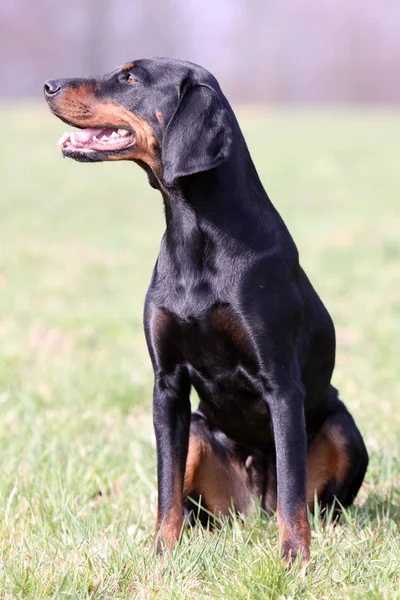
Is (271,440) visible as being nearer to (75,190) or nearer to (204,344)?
(204,344)

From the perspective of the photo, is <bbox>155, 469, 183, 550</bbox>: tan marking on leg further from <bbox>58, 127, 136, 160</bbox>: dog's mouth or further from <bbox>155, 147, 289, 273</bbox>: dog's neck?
<bbox>58, 127, 136, 160</bbox>: dog's mouth

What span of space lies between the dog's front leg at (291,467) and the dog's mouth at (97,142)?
3.26 ft

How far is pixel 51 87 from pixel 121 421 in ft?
7.01

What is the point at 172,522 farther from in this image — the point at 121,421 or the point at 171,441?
the point at 121,421

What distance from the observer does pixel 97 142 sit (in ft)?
9.63

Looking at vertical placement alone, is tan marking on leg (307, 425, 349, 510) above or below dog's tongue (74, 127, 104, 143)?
below

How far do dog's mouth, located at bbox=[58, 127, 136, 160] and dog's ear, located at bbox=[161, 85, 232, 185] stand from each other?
7.4 inches

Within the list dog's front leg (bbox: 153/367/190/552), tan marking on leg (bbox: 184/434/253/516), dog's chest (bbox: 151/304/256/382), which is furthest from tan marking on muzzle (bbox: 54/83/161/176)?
tan marking on leg (bbox: 184/434/253/516)

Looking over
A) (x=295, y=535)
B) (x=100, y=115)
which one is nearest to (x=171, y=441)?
(x=295, y=535)

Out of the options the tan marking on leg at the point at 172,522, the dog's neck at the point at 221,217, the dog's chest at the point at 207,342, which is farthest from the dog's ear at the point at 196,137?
the tan marking on leg at the point at 172,522

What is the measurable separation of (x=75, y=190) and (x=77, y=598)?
17206 millimetres

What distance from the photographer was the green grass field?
2482 mm

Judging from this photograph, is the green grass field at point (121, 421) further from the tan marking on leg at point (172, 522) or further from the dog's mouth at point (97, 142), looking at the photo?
the dog's mouth at point (97, 142)

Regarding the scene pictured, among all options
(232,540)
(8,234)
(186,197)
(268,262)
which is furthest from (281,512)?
(8,234)
